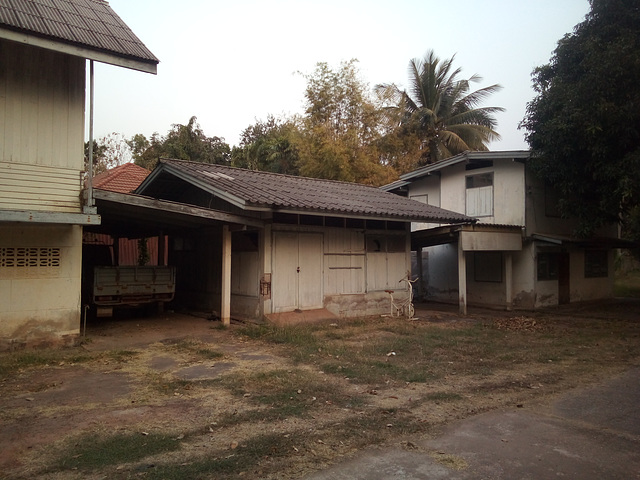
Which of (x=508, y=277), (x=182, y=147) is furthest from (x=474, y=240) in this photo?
(x=182, y=147)

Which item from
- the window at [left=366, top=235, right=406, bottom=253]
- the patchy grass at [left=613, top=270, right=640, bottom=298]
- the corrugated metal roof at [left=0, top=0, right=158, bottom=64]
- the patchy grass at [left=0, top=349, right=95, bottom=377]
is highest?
the corrugated metal roof at [left=0, top=0, right=158, bottom=64]

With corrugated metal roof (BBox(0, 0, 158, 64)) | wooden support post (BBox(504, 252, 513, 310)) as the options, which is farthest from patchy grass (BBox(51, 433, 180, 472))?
wooden support post (BBox(504, 252, 513, 310))

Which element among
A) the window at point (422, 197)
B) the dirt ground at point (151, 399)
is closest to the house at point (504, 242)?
the window at point (422, 197)

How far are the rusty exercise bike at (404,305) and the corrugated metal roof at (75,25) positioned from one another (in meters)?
8.43

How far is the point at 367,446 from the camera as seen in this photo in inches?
166

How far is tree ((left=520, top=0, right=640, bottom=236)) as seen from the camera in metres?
12.3

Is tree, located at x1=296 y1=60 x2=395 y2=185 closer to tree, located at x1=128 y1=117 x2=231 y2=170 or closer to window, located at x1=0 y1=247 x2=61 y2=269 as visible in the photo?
tree, located at x1=128 y1=117 x2=231 y2=170

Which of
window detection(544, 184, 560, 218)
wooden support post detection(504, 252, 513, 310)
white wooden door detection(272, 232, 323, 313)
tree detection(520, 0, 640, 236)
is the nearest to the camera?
white wooden door detection(272, 232, 323, 313)

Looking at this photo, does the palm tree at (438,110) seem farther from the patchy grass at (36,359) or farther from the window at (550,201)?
the patchy grass at (36,359)

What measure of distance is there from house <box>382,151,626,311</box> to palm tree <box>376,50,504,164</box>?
8.01 meters

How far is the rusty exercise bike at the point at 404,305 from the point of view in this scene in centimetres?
1296

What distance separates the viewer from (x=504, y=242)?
14.6 m

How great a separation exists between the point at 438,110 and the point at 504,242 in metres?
13.5

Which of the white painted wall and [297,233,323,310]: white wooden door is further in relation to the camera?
the white painted wall
